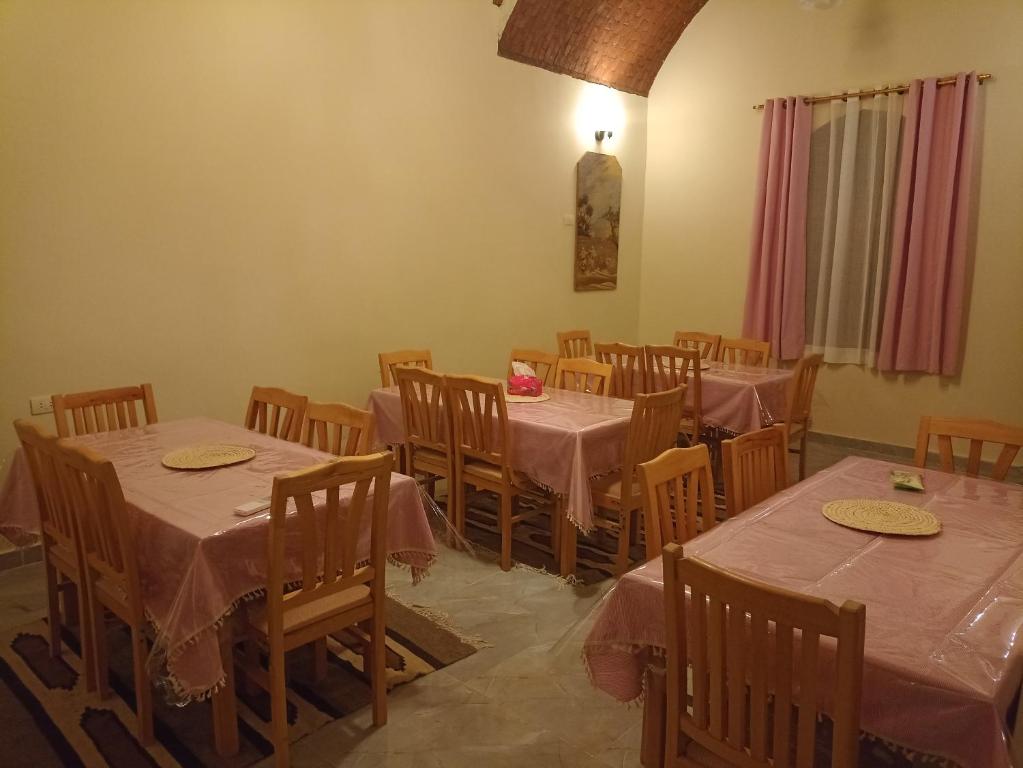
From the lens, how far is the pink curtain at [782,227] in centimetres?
544

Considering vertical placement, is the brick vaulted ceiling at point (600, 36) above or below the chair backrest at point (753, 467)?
above

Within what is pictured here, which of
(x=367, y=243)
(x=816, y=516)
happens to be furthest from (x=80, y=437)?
(x=816, y=516)

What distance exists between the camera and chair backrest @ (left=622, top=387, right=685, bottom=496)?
2.93m

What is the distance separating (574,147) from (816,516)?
14.1ft

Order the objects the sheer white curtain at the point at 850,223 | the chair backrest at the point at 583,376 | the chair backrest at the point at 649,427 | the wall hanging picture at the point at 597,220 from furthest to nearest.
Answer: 1. the wall hanging picture at the point at 597,220
2. the sheer white curtain at the point at 850,223
3. the chair backrest at the point at 583,376
4. the chair backrest at the point at 649,427

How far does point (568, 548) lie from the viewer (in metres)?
3.13

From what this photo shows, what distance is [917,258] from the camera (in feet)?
16.2

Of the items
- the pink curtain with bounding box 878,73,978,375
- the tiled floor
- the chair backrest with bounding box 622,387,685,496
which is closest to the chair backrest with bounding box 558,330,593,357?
the chair backrest with bounding box 622,387,685,496

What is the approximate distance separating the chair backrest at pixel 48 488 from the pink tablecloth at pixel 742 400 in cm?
316

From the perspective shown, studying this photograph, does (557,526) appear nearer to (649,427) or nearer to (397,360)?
(649,427)

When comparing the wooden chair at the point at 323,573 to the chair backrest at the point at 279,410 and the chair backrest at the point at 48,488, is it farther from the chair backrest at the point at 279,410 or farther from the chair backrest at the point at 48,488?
the chair backrest at the point at 279,410

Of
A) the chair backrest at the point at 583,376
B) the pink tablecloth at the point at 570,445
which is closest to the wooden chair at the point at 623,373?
the chair backrest at the point at 583,376

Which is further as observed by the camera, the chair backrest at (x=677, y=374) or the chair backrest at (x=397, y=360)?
the chair backrest at (x=397, y=360)

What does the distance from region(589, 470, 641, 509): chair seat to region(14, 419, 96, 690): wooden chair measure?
1.89 metres
